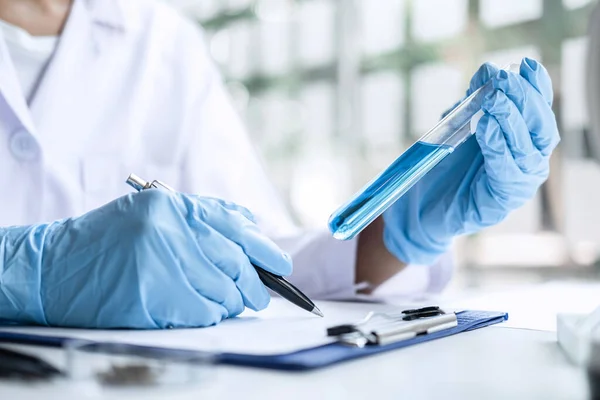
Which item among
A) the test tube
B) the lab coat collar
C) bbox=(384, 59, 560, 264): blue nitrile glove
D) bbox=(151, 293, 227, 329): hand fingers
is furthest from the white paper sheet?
the lab coat collar

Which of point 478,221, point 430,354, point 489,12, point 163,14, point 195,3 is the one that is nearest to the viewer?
point 430,354

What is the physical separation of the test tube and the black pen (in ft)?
0.31

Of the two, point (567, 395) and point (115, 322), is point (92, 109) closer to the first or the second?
point (115, 322)

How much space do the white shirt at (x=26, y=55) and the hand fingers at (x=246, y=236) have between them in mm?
722

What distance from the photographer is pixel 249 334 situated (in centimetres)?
72

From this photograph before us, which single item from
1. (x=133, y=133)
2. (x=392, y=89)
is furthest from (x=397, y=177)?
(x=392, y=89)

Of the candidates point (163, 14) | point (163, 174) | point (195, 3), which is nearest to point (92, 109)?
point (163, 174)

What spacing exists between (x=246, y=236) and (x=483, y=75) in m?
0.41

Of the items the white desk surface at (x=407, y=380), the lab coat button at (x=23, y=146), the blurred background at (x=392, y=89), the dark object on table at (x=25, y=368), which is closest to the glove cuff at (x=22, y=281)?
the white desk surface at (x=407, y=380)

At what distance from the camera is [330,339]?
66 centimetres

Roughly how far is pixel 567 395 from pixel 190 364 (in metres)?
0.29

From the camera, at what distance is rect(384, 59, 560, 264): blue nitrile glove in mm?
912

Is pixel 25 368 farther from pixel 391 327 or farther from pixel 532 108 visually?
pixel 532 108

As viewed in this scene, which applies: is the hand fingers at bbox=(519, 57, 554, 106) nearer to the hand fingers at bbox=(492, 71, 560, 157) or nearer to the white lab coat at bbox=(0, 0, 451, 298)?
the hand fingers at bbox=(492, 71, 560, 157)
